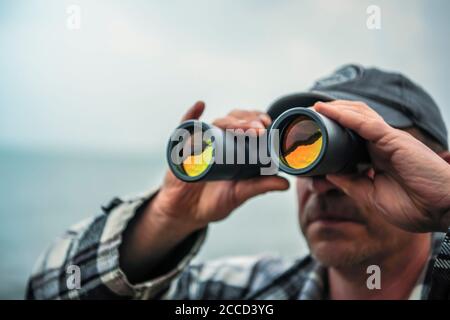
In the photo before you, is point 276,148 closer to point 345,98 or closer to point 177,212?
point 345,98

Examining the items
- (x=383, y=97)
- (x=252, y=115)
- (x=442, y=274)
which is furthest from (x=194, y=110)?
(x=442, y=274)

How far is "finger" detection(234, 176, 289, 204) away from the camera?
1.02m

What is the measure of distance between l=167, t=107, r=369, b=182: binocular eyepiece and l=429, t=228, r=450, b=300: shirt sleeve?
0.17m

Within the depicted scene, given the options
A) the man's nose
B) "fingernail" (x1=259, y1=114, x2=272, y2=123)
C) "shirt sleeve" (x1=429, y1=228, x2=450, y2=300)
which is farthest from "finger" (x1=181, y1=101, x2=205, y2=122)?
"shirt sleeve" (x1=429, y1=228, x2=450, y2=300)

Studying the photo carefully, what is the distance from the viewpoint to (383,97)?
103cm

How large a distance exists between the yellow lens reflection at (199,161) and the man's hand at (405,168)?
178mm

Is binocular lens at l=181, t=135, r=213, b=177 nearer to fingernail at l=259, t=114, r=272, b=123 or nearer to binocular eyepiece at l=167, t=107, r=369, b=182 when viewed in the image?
binocular eyepiece at l=167, t=107, r=369, b=182

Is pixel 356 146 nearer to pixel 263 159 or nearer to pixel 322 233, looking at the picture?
pixel 263 159

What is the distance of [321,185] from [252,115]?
0.66 ft

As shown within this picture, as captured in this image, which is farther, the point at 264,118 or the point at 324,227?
the point at 324,227

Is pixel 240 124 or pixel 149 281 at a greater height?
pixel 240 124

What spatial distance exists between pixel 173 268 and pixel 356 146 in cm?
55

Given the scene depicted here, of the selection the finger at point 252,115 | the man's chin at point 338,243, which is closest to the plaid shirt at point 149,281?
the man's chin at point 338,243

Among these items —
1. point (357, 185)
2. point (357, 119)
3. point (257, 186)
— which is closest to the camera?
point (357, 119)
